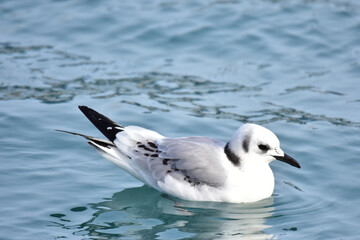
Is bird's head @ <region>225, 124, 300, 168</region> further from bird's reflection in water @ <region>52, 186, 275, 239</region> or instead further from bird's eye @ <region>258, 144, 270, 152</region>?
bird's reflection in water @ <region>52, 186, 275, 239</region>

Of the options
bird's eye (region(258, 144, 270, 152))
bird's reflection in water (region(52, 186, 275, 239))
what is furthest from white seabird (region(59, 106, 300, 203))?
bird's reflection in water (region(52, 186, 275, 239))

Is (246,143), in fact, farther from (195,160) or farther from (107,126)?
(107,126)

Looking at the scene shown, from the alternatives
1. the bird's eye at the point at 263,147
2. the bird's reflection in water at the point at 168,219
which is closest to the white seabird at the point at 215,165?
the bird's eye at the point at 263,147

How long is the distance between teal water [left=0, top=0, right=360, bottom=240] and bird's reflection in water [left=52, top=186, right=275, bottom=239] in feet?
0.08

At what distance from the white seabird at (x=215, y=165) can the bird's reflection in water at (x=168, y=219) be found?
0.15 m

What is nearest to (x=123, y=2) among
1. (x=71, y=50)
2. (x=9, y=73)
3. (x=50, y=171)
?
(x=71, y=50)

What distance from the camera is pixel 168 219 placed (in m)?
7.86

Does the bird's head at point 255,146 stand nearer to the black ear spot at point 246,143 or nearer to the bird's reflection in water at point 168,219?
the black ear spot at point 246,143

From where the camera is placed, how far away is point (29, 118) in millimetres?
10469

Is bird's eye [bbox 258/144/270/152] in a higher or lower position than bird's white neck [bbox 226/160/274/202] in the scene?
higher

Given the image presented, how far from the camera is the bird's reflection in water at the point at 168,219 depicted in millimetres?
7426

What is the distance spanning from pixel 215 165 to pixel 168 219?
0.89 m

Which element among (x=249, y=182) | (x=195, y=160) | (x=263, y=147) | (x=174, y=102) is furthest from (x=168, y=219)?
(x=174, y=102)

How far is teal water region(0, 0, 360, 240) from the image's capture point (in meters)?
7.81
